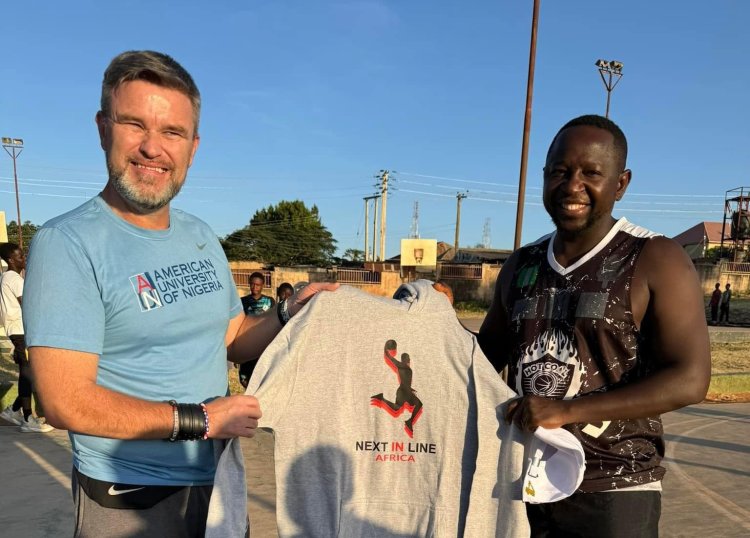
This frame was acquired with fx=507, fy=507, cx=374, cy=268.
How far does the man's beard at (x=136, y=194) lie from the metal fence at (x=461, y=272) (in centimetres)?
2959

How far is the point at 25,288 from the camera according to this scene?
153cm

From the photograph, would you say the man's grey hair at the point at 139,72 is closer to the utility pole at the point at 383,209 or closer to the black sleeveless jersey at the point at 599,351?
the black sleeveless jersey at the point at 599,351

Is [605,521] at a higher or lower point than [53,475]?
higher

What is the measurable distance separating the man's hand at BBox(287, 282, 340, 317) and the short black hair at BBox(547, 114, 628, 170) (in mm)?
1135

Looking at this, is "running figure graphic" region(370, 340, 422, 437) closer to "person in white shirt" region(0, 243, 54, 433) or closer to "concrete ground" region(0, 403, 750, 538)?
"concrete ground" region(0, 403, 750, 538)

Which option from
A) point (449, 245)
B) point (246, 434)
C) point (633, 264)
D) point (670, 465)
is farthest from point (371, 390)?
point (449, 245)

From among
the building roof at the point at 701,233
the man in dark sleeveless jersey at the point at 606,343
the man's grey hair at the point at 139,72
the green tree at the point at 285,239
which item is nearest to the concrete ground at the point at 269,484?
the man in dark sleeveless jersey at the point at 606,343

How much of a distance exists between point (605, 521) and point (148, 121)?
6.90 ft

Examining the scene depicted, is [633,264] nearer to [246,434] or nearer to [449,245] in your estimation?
[246,434]

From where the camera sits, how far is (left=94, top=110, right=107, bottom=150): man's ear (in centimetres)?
169

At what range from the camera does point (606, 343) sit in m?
1.84

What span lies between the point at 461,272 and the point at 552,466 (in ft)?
97.7

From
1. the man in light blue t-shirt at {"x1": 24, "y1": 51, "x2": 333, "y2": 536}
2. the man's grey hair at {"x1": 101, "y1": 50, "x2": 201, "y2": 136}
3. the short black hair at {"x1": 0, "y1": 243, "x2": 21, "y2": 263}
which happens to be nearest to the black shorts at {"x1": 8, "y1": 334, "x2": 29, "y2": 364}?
the short black hair at {"x1": 0, "y1": 243, "x2": 21, "y2": 263}

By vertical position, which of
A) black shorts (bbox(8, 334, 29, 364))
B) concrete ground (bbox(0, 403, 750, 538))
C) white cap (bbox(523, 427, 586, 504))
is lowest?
concrete ground (bbox(0, 403, 750, 538))
